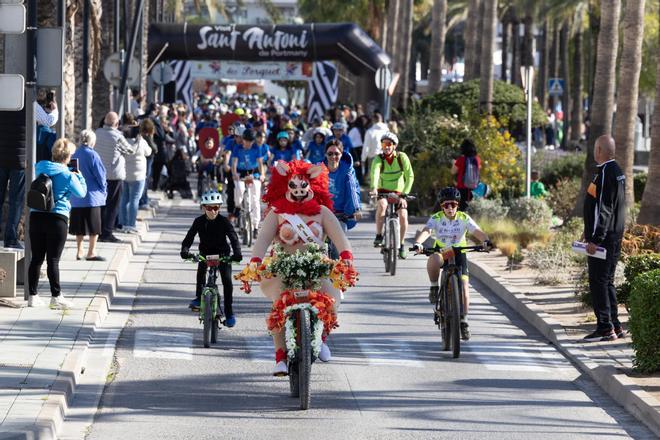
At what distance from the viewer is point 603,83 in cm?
2558

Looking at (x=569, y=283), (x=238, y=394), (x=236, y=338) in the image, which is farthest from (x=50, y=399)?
(x=569, y=283)

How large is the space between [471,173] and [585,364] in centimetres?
1016

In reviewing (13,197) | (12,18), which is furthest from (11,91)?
(13,197)

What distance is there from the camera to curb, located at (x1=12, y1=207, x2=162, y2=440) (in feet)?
30.0

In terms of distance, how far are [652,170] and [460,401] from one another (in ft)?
32.7

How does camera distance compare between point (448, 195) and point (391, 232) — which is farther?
point (391, 232)

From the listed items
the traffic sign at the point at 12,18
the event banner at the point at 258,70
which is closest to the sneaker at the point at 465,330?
the traffic sign at the point at 12,18

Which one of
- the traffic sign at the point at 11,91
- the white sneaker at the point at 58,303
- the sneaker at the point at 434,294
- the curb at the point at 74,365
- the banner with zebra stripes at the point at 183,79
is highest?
the banner with zebra stripes at the point at 183,79

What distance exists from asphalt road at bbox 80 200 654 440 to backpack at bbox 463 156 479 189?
19.4 feet

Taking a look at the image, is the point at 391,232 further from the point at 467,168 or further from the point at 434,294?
the point at 434,294

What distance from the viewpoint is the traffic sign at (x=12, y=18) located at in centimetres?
1386

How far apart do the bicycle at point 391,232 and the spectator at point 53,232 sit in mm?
5564

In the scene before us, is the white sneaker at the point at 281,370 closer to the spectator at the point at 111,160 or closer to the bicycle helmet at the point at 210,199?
the bicycle helmet at the point at 210,199

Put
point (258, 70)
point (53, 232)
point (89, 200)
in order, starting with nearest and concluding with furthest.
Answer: point (53, 232) < point (89, 200) < point (258, 70)
